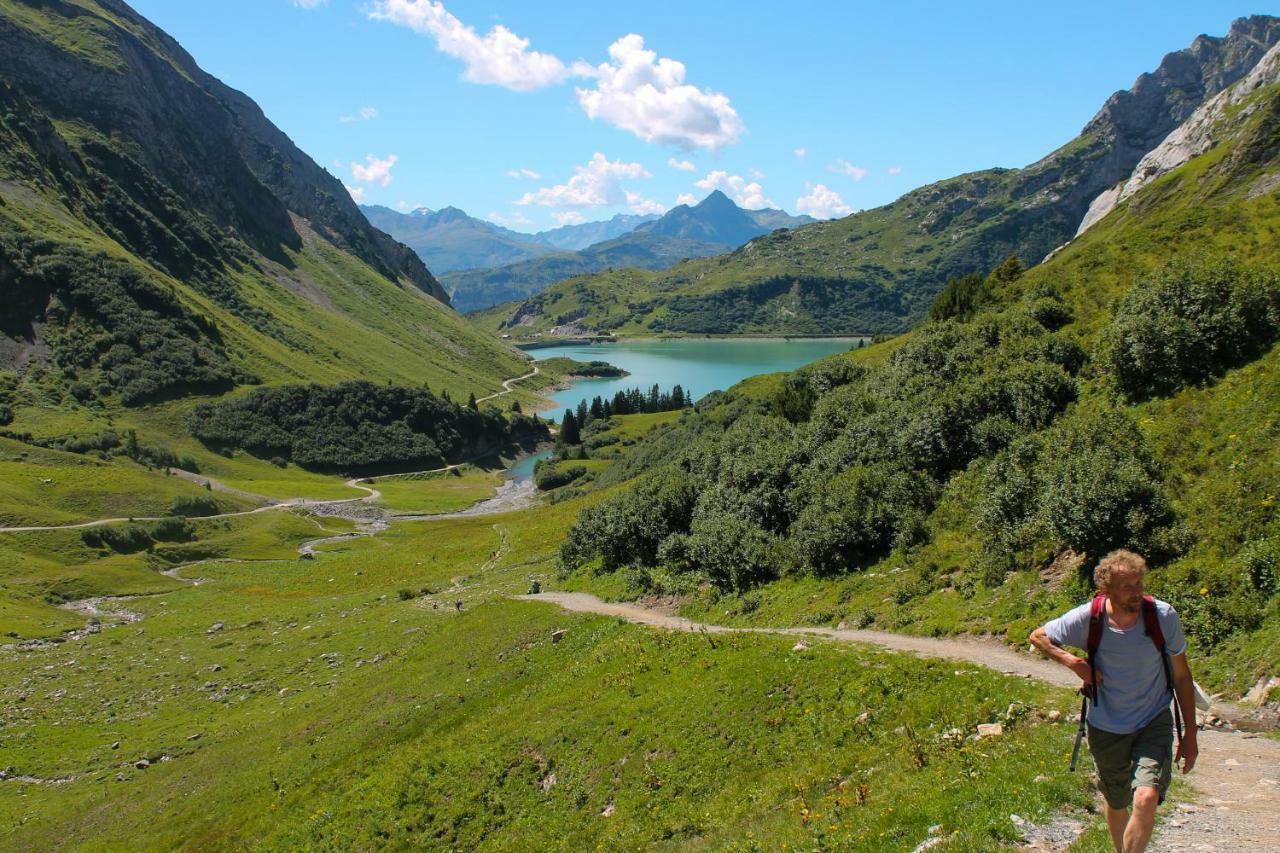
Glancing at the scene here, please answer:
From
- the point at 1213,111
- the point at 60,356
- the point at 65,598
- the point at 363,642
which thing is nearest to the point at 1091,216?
the point at 1213,111

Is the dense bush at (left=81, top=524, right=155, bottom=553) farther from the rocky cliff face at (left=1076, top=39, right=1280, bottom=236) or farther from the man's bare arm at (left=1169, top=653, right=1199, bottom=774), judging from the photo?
the rocky cliff face at (left=1076, top=39, right=1280, bottom=236)

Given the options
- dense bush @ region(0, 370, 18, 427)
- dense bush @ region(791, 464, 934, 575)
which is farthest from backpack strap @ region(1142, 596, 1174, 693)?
dense bush @ region(0, 370, 18, 427)

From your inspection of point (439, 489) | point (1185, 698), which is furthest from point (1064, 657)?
point (439, 489)

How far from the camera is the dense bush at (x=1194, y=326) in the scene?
2745 centimetres

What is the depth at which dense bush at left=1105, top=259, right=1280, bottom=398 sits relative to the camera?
27453 millimetres

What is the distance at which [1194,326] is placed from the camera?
92.0 feet

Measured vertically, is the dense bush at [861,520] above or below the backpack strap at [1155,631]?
below

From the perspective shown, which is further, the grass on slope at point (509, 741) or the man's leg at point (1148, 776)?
the grass on slope at point (509, 741)

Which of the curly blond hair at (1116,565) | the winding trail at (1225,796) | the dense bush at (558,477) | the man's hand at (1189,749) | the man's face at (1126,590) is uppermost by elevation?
the curly blond hair at (1116,565)

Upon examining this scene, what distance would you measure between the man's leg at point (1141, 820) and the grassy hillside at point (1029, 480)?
831cm

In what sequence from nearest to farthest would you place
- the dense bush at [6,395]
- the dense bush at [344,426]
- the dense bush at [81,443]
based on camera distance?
the dense bush at [81,443] < the dense bush at [6,395] < the dense bush at [344,426]

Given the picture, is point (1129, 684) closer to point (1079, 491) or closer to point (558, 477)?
point (1079, 491)

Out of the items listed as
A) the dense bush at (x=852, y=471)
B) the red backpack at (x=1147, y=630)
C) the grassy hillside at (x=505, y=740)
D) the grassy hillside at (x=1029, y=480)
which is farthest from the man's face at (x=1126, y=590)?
the dense bush at (x=852, y=471)

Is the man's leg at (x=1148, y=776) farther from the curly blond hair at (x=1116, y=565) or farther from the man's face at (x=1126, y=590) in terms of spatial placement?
the curly blond hair at (x=1116, y=565)
